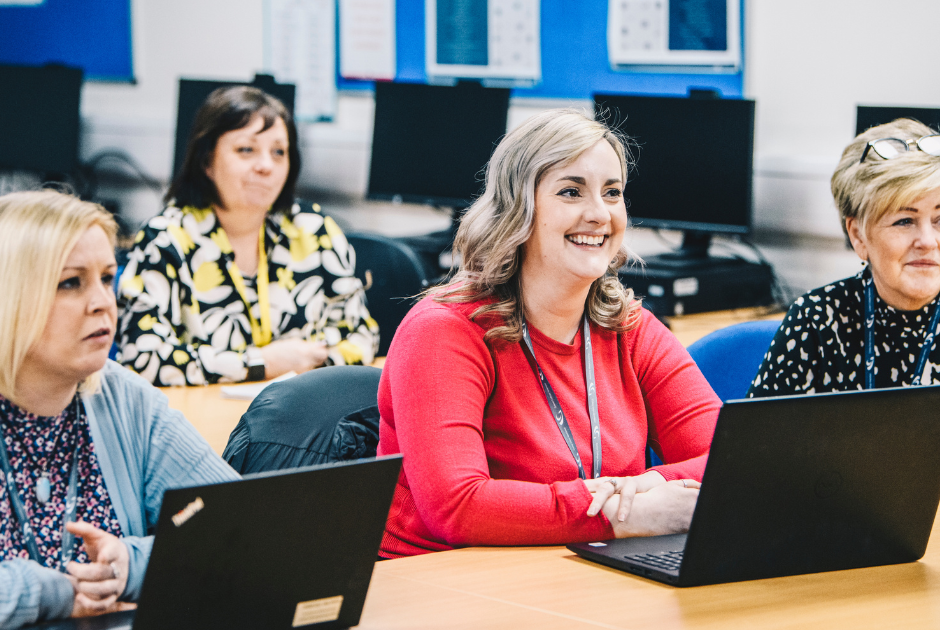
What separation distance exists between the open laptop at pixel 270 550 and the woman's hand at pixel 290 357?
159cm

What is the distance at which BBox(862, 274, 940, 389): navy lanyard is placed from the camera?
1960mm

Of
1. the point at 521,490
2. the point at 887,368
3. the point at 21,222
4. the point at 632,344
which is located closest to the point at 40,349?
the point at 21,222

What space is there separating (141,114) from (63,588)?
4.51 m

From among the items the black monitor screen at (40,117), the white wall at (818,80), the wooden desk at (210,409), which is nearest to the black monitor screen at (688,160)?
the white wall at (818,80)

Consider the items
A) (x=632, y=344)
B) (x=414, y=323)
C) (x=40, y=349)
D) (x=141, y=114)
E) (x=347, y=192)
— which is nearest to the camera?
(x=40, y=349)

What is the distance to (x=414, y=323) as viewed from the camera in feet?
5.60

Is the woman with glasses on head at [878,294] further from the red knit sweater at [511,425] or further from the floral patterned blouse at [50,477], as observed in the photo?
the floral patterned blouse at [50,477]

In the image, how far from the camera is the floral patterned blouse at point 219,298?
8.88ft

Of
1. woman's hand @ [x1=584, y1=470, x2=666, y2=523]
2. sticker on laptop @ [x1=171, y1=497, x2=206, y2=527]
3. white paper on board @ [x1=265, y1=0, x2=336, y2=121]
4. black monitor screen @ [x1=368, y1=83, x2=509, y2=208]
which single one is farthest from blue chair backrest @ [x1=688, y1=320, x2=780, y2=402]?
white paper on board @ [x1=265, y1=0, x2=336, y2=121]

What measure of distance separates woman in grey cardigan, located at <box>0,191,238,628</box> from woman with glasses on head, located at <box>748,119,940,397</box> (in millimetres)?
1081

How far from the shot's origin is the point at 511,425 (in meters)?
1.70

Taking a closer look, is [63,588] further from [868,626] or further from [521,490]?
[868,626]

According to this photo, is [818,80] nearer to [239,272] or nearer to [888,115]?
[888,115]

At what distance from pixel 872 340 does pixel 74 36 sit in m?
4.88
